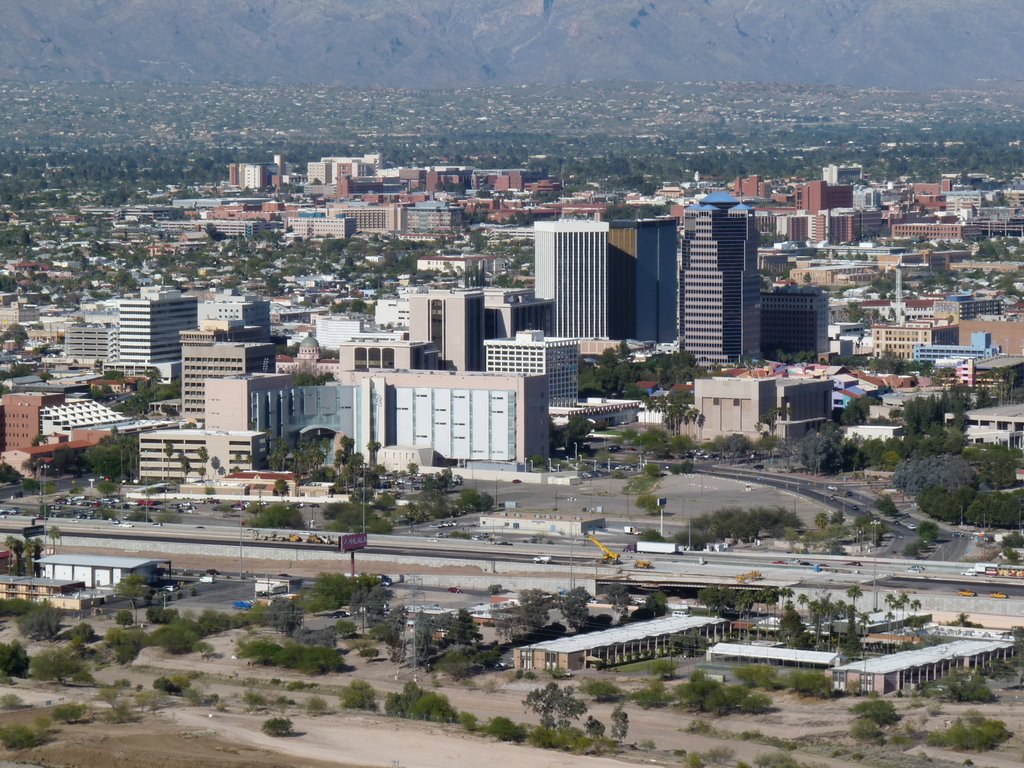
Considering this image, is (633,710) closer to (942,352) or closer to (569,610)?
(569,610)

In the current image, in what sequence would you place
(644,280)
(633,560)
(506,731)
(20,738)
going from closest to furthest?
(506,731)
(20,738)
(633,560)
(644,280)

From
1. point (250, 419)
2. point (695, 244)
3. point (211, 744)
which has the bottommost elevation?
point (211, 744)

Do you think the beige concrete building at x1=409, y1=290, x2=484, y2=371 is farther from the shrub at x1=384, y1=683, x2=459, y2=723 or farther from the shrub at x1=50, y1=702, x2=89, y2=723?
the shrub at x1=50, y1=702, x2=89, y2=723

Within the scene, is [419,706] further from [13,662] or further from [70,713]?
[13,662]

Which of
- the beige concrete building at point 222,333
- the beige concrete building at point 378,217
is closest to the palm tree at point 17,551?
the beige concrete building at point 222,333

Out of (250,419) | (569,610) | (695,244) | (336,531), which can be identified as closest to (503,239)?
(695,244)

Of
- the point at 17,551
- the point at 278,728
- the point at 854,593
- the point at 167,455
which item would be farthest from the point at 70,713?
the point at 167,455
